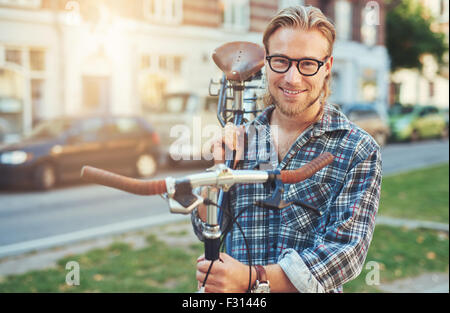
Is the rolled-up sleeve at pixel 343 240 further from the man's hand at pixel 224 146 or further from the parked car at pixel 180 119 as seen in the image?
the parked car at pixel 180 119

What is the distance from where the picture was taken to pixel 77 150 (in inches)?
428

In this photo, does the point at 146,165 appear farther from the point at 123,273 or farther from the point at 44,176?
the point at 123,273

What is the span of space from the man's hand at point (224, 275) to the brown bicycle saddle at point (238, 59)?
0.93 m

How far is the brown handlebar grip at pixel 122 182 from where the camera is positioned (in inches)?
54.9

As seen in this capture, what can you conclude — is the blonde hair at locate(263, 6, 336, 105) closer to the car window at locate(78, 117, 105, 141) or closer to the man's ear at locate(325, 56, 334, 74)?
the man's ear at locate(325, 56, 334, 74)

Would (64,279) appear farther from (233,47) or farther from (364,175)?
(364,175)

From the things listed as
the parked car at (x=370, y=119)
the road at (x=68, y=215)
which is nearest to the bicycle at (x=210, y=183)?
the road at (x=68, y=215)

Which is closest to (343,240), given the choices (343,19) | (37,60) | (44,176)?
(44,176)

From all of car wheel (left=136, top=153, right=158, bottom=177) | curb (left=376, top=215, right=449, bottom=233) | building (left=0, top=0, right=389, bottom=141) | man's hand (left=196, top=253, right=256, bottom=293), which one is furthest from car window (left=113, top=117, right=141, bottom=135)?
man's hand (left=196, top=253, right=256, bottom=293)

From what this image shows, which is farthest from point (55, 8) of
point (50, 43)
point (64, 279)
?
point (64, 279)

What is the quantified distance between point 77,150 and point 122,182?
9.87 metres

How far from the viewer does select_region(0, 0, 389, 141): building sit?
48.7 feet

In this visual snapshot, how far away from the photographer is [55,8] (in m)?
15.2
